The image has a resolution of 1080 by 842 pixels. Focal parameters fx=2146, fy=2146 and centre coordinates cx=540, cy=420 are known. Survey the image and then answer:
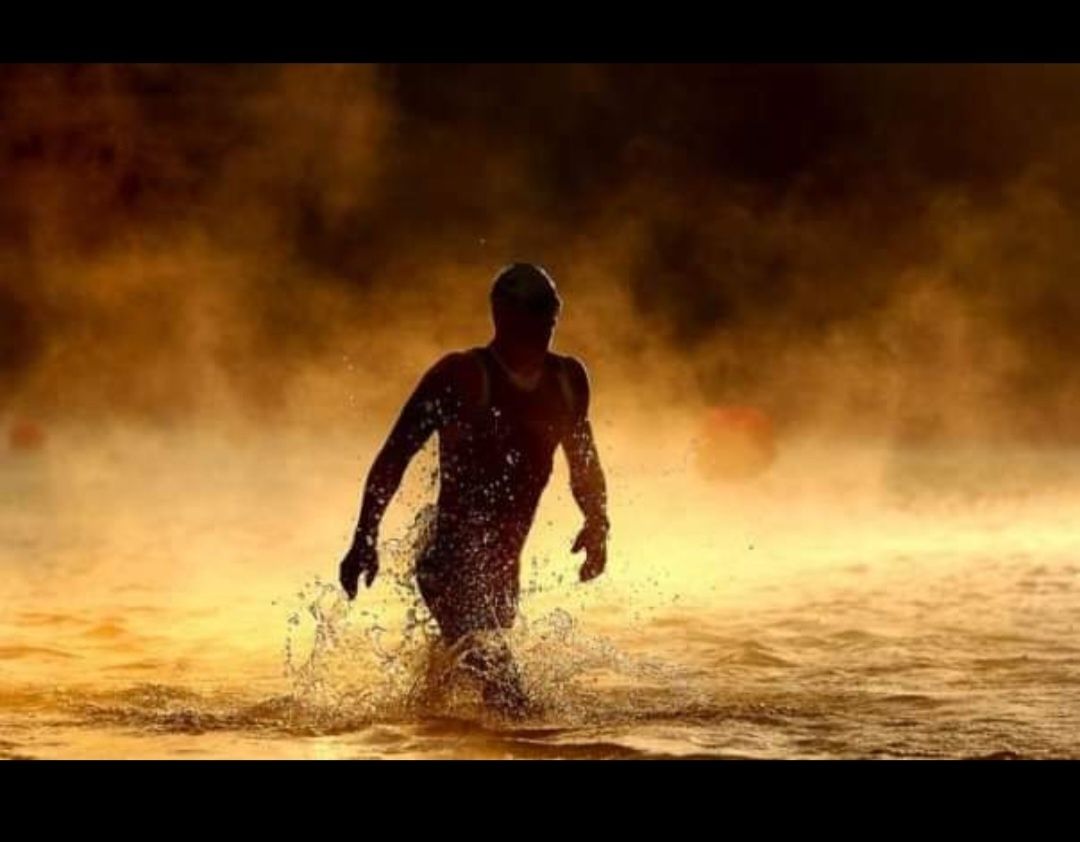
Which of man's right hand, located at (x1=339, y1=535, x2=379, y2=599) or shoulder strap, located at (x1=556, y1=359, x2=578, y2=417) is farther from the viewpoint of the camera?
shoulder strap, located at (x1=556, y1=359, x2=578, y2=417)

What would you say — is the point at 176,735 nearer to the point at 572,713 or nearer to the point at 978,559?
the point at 572,713

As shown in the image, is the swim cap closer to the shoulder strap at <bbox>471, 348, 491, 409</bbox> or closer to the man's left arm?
the shoulder strap at <bbox>471, 348, 491, 409</bbox>

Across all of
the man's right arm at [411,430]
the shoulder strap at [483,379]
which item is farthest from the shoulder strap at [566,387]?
the man's right arm at [411,430]

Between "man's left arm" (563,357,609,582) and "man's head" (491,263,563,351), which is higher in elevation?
"man's head" (491,263,563,351)

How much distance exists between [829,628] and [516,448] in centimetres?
314

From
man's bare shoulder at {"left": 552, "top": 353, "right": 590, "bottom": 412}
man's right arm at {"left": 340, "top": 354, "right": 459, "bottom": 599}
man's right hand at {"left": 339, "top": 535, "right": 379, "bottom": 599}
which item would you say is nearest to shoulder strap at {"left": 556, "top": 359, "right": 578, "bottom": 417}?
man's bare shoulder at {"left": 552, "top": 353, "right": 590, "bottom": 412}

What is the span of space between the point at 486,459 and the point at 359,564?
572mm

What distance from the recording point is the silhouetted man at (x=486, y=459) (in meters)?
7.09

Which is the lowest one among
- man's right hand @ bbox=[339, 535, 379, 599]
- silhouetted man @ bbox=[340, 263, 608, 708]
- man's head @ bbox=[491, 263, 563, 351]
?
man's right hand @ bbox=[339, 535, 379, 599]

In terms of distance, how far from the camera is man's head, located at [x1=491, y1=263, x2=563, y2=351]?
709 cm

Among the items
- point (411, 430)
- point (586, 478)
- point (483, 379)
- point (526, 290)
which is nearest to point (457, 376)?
point (483, 379)

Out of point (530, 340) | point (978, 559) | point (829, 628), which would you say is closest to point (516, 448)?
point (530, 340)

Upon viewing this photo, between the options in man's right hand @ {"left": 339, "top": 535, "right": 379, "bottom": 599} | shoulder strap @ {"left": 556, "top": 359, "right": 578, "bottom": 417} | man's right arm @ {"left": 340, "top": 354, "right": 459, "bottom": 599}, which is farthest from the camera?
shoulder strap @ {"left": 556, "top": 359, "right": 578, "bottom": 417}

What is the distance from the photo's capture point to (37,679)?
8281mm
